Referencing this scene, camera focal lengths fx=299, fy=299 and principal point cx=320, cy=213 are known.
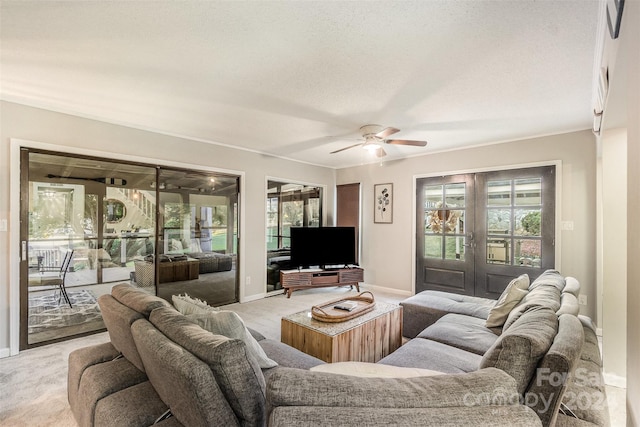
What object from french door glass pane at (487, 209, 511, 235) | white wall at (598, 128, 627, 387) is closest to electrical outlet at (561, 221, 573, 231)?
french door glass pane at (487, 209, 511, 235)

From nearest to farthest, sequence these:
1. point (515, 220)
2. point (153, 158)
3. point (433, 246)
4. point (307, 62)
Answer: point (307, 62) < point (153, 158) < point (515, 220) < point (433, 246)

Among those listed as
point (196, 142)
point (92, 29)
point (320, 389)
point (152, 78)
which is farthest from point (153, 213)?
point (320, 389)

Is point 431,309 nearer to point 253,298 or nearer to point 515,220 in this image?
point 515,220

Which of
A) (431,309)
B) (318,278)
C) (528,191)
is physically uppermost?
(528,191)

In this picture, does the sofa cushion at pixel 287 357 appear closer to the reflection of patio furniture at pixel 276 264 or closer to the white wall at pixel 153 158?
the white wall at pixel 153 158

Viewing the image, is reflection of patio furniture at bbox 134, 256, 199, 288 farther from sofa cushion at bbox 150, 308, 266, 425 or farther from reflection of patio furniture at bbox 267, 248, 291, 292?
sofa cushion at bbox 150, 308, 266, 425

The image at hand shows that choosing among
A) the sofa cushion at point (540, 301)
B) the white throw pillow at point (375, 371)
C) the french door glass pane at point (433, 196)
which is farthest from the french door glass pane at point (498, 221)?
the white throw pillow at point (375, 371)

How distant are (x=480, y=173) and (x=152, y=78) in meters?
4.38

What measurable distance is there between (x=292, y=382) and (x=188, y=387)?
415 millimetres

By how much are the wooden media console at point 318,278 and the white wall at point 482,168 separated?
51 cm

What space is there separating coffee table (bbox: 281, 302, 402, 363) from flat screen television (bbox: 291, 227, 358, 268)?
2.53 m

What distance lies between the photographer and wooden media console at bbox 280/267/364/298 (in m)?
5.12

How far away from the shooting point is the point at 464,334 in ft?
7.75

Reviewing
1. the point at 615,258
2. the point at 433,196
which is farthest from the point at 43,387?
the point at 433,196
